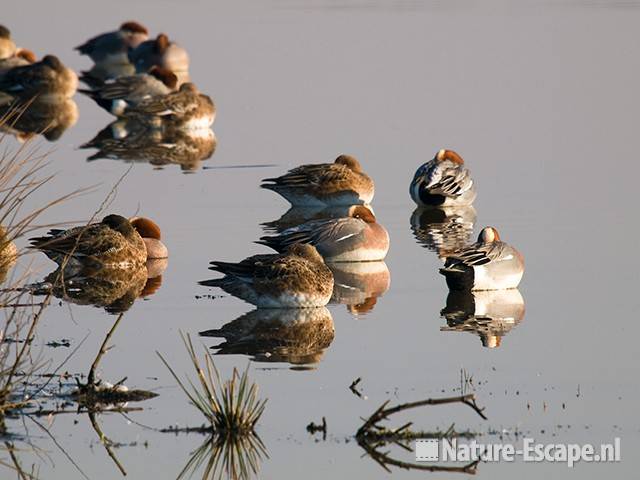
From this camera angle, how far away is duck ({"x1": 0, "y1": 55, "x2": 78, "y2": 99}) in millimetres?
27719

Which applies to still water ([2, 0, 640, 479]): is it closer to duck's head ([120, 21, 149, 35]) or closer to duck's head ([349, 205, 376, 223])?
duck's head ([349, 205, 376, 223])

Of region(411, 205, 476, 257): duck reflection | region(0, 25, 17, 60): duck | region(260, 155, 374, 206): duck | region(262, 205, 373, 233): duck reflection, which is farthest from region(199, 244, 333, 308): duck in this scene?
region(0, 25, 17, 60): duck

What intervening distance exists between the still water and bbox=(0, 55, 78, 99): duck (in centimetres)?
69

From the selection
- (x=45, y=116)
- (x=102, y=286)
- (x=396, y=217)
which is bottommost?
(x=102, y=286)

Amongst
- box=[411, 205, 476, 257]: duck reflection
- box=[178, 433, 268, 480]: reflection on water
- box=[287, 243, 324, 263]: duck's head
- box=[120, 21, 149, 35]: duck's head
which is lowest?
box=[178, 433, 268, 480]: reflection on water

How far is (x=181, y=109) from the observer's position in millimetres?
24344

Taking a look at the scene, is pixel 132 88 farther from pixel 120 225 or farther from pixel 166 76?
pixel 120 225

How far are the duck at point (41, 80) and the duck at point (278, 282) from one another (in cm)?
1622

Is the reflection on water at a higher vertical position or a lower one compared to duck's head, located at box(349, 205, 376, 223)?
lower

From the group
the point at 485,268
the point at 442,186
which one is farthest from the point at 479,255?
the point at 442,186

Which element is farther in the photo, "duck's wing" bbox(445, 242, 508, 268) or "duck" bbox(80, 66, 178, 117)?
"duck" bbox(80, 66, 178, 117)

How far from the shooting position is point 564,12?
120ft

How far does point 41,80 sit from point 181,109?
4653 mm

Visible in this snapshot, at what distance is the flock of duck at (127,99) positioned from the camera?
74.0 feet
